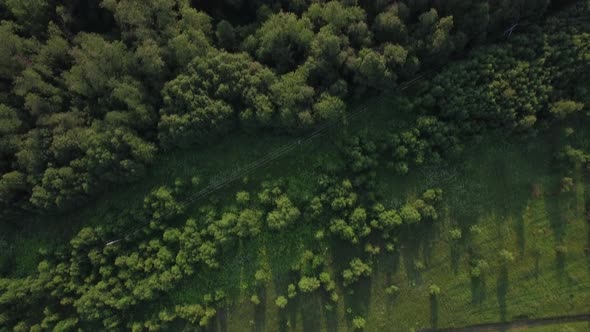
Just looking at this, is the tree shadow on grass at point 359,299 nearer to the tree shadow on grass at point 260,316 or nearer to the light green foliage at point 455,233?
the tree shadow on grass at point 260,316

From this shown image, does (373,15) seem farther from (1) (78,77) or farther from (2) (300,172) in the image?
(1) (78,77)

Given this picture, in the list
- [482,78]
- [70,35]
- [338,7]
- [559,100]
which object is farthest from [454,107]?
[70,35]

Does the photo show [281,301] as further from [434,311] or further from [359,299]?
[434,311]

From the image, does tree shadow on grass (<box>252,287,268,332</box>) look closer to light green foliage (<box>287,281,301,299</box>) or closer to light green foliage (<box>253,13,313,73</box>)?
light green foliage (<box>287,281,301,299</box>)

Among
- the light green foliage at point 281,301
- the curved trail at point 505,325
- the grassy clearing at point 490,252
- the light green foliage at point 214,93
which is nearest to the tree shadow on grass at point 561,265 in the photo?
the grassy clearing at point 490,252

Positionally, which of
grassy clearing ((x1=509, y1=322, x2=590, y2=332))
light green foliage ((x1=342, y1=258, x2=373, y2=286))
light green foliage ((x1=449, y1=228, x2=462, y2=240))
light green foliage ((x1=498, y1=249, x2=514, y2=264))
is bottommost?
grassy clearing ((x1=509, y1=322, x2=590, y2=332))

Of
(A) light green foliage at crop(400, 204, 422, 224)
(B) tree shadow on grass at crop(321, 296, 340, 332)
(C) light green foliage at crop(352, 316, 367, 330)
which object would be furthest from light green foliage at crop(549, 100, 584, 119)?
(B) tree shadow on grass at crop(321, 296, 340, 332)

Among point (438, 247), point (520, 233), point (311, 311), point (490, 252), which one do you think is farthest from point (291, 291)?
point (520, 233)
